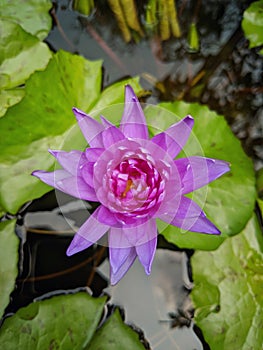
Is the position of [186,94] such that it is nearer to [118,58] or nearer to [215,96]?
[215,96]

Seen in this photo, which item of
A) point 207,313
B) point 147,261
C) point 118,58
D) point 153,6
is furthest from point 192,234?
point 153,6

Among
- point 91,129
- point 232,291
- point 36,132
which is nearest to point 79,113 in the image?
point 91,129

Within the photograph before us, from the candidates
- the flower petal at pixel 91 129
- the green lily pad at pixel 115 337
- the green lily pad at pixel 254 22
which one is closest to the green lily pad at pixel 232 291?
the green lily pad at pixel 115 337

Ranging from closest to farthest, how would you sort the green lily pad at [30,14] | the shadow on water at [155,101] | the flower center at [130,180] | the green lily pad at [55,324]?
the flower center at [130,180], the green lily pad at [55,324], the shadow on water at [155,101], the green lily pad at [30,14]

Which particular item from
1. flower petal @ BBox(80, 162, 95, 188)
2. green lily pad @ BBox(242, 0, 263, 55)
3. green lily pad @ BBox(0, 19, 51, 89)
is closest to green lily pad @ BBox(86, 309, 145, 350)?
flower petal @ BBox(80, 162, 95, 188)

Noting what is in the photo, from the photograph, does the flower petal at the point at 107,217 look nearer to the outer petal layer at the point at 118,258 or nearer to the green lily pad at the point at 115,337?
the outer petal layer at the point at 118,258

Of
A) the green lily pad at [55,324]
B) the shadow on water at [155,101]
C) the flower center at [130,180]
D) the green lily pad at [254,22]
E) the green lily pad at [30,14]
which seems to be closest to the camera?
the flower center at [130,180]

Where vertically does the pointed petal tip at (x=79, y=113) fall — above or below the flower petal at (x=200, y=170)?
above

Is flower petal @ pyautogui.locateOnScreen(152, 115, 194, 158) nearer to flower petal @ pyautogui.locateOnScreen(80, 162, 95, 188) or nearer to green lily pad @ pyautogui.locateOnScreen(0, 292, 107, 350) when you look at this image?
flower petal @ pyautogui.locateOnScreen(80, 162, 95, 188)
